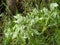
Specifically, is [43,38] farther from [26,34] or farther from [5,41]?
[5,41]

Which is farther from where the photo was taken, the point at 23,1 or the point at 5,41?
the point at 23,1

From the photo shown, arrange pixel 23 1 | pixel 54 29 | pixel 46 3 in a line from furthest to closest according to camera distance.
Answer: pixel 23 1, pixel 46 3, pixel 54 29

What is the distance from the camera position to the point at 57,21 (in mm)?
2238

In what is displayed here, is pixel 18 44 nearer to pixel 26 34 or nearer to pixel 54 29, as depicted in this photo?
pixel 26 34

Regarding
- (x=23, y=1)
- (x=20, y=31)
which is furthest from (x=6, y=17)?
(x=20, y=31)

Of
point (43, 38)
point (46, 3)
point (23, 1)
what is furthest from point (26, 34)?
point (23, 1)

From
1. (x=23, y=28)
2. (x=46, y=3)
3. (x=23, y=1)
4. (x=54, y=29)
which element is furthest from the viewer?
(x=23, y=1)

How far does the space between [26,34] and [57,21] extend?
0.40 m

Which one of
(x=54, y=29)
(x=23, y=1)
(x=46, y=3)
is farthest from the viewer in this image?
(x=23, y=1)

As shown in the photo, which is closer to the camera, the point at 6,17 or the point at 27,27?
the point at 27,27

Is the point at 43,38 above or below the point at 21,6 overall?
below

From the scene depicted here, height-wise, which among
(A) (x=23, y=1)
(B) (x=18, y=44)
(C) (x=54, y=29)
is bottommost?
(B) (x=18, y=44)

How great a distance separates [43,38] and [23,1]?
720 millimetres

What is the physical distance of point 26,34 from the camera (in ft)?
6.98
